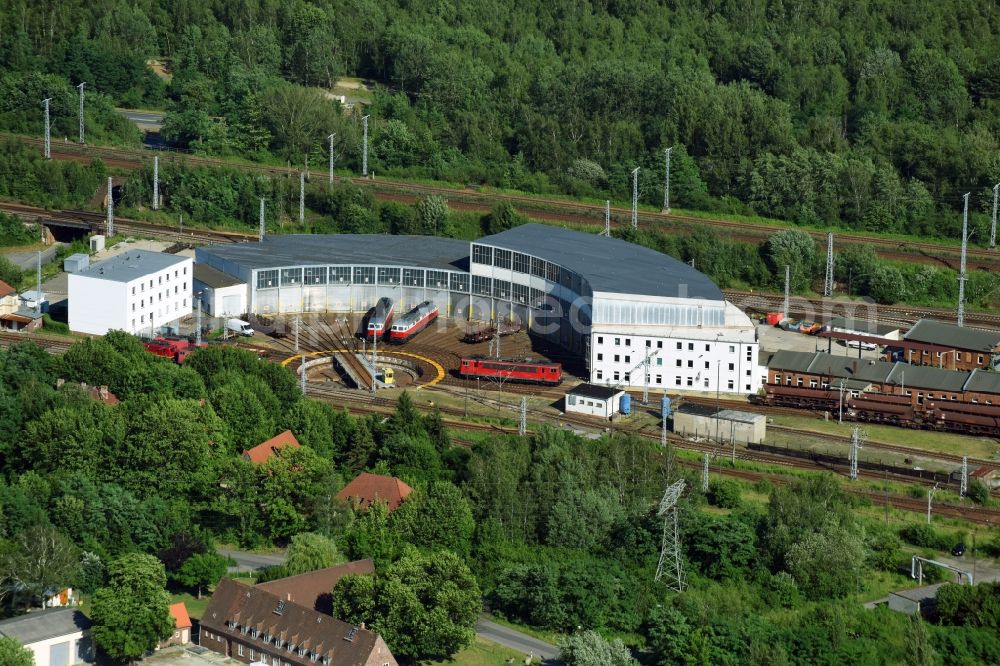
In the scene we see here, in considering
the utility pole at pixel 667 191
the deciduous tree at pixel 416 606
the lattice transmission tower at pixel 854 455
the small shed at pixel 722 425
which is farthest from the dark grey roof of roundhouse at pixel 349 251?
the deciduous tree at pixel 416 606

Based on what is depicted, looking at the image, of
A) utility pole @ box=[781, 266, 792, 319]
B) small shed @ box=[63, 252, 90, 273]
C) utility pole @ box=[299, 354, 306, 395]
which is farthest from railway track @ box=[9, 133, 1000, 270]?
utility pole @ box=[299, 354, 306, 395]

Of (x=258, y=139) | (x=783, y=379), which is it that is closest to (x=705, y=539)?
(x=783, y=379)

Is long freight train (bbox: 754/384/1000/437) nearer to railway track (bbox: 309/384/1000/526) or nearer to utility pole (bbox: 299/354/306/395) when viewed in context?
railway track (bbox: 309/384/1000/526)

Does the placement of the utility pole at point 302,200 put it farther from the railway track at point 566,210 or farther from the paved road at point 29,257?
the paved road at point 29,257

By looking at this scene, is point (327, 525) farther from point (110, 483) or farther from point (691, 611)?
point (691, 611)

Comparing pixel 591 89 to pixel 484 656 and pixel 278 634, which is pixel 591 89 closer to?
pixel 484 656

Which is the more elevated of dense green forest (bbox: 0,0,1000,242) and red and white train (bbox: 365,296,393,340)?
dense green forest (bbox: 0,0,1000,242)
